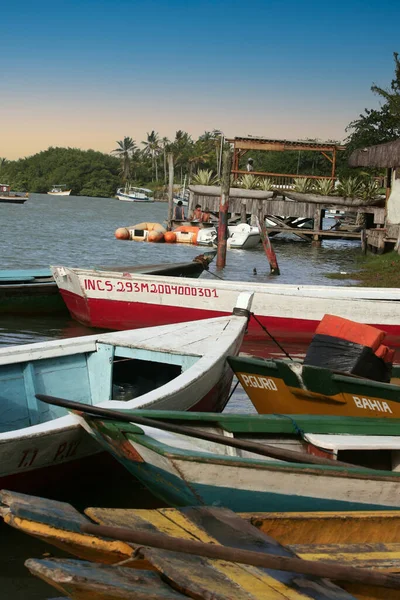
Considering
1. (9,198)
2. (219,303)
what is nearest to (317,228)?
(219,303)

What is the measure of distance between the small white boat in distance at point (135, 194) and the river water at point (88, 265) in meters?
82.5

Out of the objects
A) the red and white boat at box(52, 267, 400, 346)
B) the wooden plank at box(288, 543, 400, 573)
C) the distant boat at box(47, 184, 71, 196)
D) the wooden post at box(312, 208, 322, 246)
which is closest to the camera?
the wooden plank at box(288, 543, 400, 573)

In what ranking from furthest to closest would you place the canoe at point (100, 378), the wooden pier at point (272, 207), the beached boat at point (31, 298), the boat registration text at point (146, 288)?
the wooden pier at point (272, 207)
the beached boat at point (31, 298)
the boat registration text at point (146, 288)
the canoe at point (100, 378)

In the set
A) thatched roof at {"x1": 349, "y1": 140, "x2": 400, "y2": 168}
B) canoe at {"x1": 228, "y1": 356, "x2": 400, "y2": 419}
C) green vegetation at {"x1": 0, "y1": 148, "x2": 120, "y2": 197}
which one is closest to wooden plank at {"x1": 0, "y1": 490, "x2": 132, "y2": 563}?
canoe at {"x1": 228, "y1": 356, "x2": 400, "y2": 419}

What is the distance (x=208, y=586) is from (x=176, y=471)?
1.38m

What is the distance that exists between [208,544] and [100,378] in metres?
3.93

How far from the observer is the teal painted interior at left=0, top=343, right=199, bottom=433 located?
748cm

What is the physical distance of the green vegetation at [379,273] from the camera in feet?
69.8

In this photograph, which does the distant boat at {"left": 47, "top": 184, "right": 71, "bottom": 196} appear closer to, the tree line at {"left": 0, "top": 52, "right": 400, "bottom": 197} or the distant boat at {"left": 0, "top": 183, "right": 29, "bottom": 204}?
the tree line at {"left": 0, "top": 52, "right": 400, "bottom": 197}

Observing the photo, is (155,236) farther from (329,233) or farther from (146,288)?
(146,288)

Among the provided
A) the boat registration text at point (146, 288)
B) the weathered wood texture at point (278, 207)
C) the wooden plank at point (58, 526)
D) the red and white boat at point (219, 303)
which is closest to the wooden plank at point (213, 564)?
the wooden plank at point (58, 526)

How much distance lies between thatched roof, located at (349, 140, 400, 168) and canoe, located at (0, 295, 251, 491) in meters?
19.5

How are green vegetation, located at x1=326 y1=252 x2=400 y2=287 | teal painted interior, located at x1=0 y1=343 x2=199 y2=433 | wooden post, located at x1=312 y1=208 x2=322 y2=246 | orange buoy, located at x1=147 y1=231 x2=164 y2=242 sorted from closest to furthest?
teal painted interior, located at x1=0 y1=343 x2=199 y2=433, green vegetation, located at x1=326 y1=252 x2=400 y2=287, orange buoy, located at x1=147 y1=231 x2=164 y2=242, wooden post, located at x1=312 y1=208 x2=322 y2=246

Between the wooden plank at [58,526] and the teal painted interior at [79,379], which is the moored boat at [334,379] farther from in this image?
the wooden plank at [58,526]
